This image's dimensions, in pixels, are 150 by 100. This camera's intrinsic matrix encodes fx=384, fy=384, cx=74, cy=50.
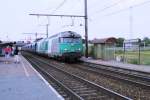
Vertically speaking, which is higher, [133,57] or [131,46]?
[131,46]

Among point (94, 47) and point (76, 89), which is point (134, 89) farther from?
point (94, 47)

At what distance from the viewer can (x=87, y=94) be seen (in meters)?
14.9

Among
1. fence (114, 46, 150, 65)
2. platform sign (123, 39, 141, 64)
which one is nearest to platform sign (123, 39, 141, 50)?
platform sign (123, 39, 141, 64)

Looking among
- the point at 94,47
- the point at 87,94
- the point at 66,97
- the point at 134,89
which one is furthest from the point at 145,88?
the point at 94,47

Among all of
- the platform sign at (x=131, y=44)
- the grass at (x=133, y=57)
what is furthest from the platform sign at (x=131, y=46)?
the grass at (x=133, y=57)

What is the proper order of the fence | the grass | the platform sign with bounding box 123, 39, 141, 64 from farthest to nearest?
the platform sign with bounding box 123, 39, 141, 64 < the fence < the grass

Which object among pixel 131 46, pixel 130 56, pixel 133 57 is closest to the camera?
pixel 133 57

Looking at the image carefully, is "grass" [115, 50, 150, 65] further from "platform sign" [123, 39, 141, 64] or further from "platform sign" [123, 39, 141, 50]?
"platform sign" [123, 39, 141, 50]

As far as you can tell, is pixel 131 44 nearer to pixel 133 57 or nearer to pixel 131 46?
pixel 131 46

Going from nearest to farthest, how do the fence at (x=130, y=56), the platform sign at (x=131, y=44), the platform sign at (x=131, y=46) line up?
1. the fence at (x=130, y=56)
2. the platform sign at (x=131, y=44)
3. the platform sign at (x=131, y=46)

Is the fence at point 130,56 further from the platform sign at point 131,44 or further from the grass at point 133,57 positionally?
the platform sign at point 131,44

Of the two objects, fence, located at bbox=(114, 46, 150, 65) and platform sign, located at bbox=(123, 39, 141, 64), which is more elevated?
platform sign, located at bbox=(123, 39, 141, 64)

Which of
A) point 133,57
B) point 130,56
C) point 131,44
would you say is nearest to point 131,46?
point 131,44

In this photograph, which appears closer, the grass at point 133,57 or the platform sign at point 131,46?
the grass at point 133,57
